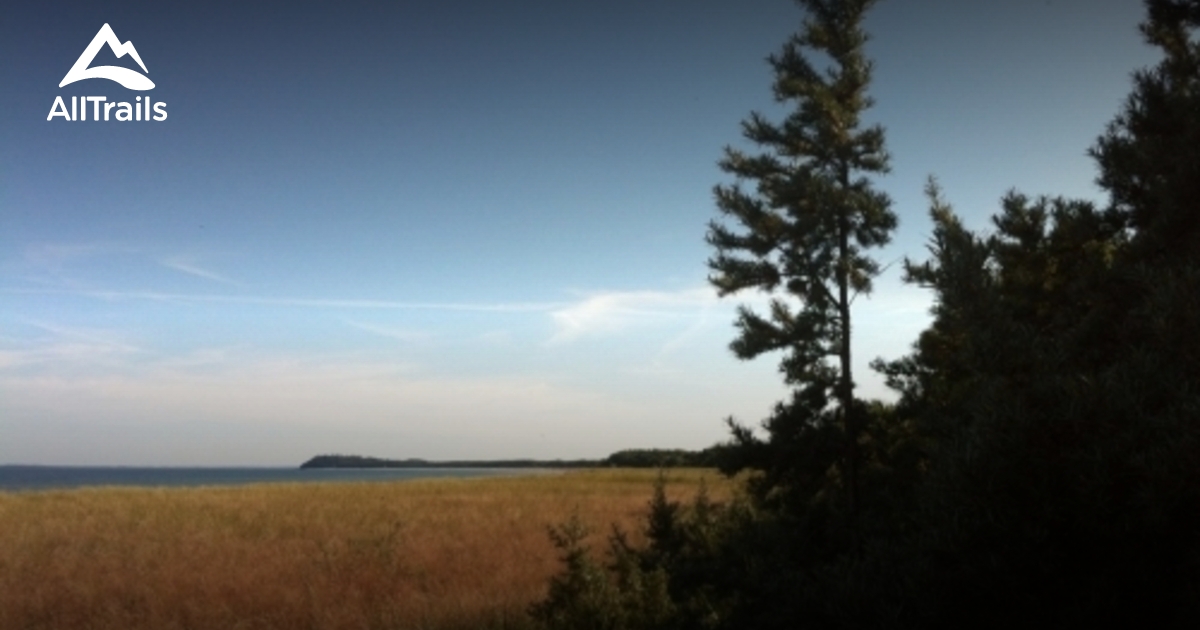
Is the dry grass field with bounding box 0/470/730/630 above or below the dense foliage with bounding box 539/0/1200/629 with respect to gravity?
below

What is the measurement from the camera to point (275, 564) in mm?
16938

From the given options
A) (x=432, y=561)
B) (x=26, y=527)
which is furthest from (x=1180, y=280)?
(x=26, y=527)

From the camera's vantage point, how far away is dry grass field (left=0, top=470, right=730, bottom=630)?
1269 cm

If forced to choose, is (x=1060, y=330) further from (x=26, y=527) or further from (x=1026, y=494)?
(x=26, y=527)

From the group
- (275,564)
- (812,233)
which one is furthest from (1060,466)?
(275,564)

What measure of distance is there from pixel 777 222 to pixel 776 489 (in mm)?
3629

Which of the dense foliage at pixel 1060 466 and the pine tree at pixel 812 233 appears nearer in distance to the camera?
the dense foliage at pixel 1060 466

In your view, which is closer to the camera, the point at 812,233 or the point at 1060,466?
the point at 1060,466

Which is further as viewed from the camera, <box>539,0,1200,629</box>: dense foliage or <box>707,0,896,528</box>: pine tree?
<box>707,0,896,528</box>: pine tree

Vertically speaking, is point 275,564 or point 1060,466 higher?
point 1060,466

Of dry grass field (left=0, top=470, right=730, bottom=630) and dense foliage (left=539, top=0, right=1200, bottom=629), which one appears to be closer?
dense foliage (left=539, top=0, right=1200, bottom=629)

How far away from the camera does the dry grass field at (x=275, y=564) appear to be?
500 inches

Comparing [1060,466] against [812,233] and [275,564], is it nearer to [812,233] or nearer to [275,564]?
[812,233]

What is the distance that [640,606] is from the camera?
10406mm
